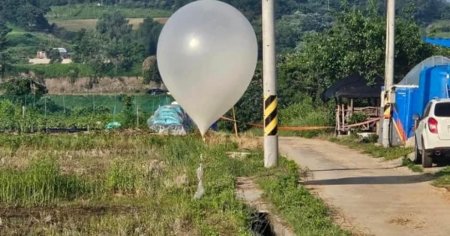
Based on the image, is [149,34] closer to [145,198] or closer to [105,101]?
[105,101]

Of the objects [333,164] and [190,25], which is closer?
[190,25]

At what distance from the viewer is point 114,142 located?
28.2 metres

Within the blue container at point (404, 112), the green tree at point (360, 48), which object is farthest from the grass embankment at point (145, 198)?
the green tree at point (360, 48)

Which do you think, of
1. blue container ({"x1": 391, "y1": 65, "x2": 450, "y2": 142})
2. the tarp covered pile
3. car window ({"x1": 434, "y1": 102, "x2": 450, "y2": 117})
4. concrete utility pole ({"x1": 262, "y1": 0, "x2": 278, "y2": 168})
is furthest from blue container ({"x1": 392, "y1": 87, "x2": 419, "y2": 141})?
the tarp covered pile

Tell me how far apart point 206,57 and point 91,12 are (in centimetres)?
12465

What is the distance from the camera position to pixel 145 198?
14820mm

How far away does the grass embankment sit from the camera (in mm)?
11611

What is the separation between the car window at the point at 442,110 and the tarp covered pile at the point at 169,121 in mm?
19791

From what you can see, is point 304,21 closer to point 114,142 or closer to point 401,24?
point 401,24

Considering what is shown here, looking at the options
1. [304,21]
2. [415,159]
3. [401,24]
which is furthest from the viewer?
[304,21]

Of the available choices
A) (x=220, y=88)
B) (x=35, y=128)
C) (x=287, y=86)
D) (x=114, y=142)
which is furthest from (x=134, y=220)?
(x=287, y=86)

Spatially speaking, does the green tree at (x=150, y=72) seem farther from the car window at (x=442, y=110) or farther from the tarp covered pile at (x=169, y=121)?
the car window at (x=442, y=110)

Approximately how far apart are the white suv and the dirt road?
675 millimetres

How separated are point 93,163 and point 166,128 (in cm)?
1688
